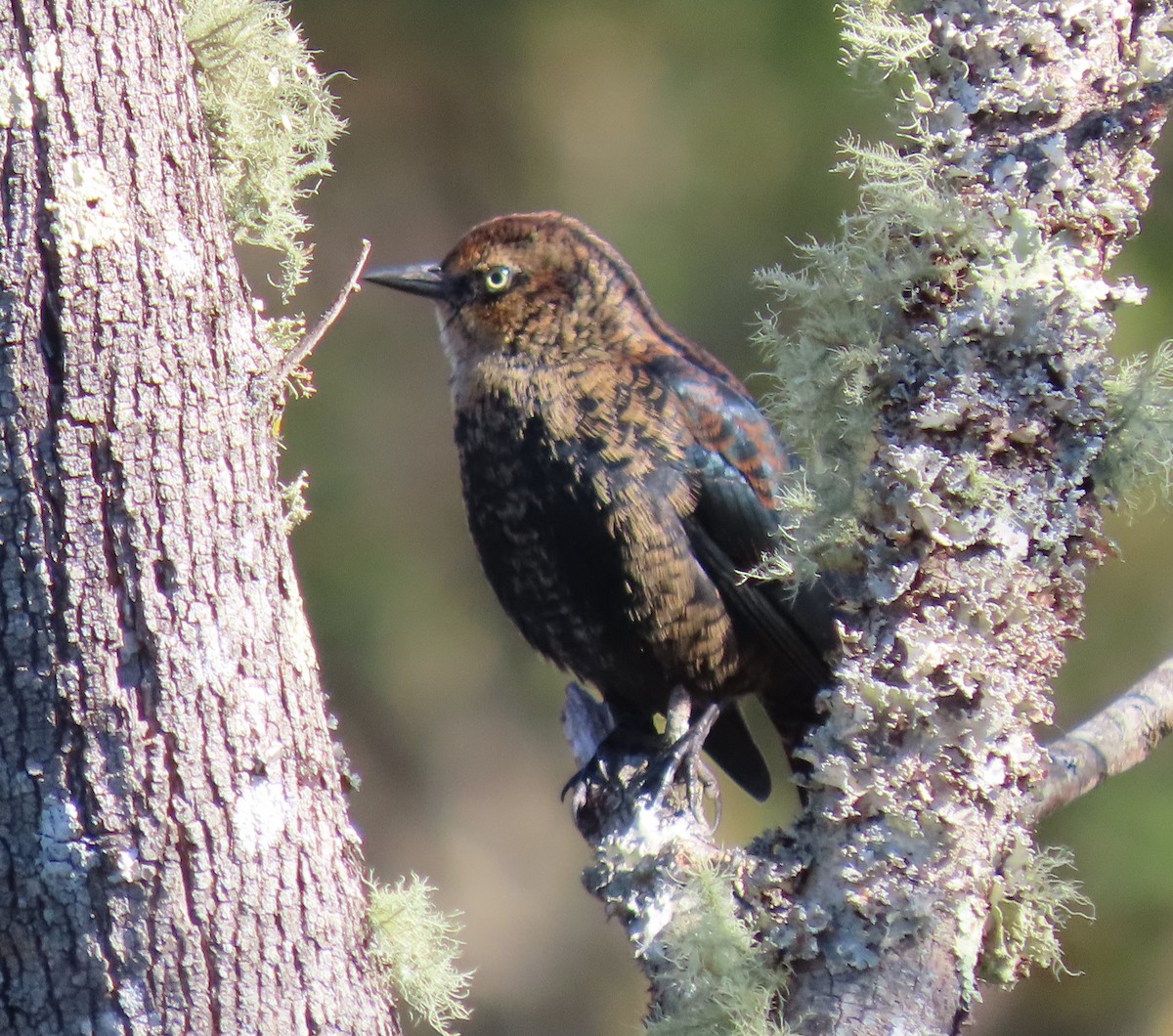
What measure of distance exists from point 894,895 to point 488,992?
3969 millimetres

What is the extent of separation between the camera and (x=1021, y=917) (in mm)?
1809

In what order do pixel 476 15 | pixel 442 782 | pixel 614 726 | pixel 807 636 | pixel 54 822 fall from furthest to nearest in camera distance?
1. pixel 442 782
2. pixel 476 15
3. pixel 614 726
4. pixel 807 636
5. pixel 54 822

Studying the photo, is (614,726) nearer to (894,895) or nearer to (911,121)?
(894,895)

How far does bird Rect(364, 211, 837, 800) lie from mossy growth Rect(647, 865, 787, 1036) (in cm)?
79

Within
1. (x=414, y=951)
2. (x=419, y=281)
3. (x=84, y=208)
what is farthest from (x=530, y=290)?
(x=414, y=951)

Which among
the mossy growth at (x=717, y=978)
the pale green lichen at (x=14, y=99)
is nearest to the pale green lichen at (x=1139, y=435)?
the mossy growth at (x=717, y=978)

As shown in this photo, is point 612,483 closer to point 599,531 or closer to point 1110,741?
point 599,531

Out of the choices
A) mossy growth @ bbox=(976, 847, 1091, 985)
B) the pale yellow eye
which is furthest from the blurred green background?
mossy growth @ bbox=(976, 847, 1091, 985)

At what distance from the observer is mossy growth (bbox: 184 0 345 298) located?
6.16 feet

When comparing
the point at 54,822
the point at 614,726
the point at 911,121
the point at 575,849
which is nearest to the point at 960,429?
the point at 911,121

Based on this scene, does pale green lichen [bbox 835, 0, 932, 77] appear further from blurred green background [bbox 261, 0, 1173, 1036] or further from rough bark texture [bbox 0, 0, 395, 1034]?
blurred green background [bbox 261, 0, 1173, 1036]

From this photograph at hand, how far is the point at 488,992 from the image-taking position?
541 cm

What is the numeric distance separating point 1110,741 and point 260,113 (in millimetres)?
1458

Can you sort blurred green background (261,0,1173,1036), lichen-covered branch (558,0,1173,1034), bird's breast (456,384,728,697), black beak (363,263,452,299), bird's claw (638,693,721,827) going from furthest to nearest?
blurred green background (261,0,1173,1036) → black beak (363,263,452,299) → bird's breast (456,384,728,697) → bird's claw (638,693,721,827) → lichen-covered branch (558,0,1173,1034)
